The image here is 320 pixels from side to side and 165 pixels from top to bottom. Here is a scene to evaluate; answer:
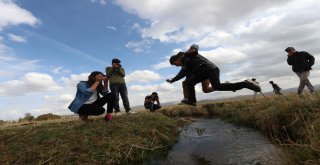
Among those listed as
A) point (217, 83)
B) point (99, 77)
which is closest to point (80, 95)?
point (99, 77)

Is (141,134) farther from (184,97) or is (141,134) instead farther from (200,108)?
(200,108)

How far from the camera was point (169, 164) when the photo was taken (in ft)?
22.3

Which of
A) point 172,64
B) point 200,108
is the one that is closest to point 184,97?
point 172,64

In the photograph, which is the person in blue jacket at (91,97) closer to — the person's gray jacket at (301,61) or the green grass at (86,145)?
the green grass at (86,145)

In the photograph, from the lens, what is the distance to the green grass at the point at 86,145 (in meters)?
6.45

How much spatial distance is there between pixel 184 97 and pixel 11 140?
552cm

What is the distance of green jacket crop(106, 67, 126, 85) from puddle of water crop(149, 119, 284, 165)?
503cm

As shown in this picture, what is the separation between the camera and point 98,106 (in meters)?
9.97

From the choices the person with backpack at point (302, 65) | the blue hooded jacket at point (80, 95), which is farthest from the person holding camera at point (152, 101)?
the blue hooded jacket at point (80, 95)

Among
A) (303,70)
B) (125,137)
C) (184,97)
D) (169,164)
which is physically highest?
(303,70)

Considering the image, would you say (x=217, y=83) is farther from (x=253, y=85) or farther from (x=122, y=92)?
(x=122, y=92)

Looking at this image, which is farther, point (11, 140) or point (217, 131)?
point (217, 131)

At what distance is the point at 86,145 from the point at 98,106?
2.92 meters

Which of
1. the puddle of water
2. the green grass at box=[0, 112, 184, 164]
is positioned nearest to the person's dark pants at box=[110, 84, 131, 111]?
the green grass at box=[0, 112, 184, 164]
